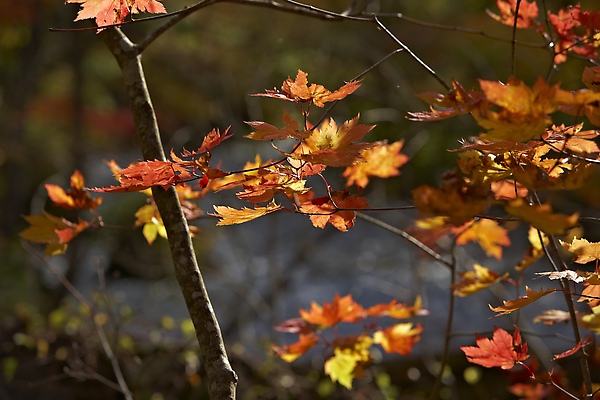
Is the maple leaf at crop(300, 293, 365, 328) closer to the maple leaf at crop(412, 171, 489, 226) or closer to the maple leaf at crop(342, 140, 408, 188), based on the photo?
the maple leaf at crop(342, 140, 408, 188)

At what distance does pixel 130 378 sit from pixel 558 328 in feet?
7.43

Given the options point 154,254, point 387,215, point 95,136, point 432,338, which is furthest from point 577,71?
point 95,136

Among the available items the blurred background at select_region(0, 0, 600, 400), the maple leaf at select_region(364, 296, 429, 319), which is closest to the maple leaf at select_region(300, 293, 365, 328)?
the maple leaf at select_region(364, 296, 429, 319)

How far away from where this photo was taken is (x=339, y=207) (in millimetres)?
833

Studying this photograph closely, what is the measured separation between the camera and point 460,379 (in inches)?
113

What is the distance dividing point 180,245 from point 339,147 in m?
0.26

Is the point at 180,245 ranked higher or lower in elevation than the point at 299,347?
higher

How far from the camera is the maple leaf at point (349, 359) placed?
119 centimetres

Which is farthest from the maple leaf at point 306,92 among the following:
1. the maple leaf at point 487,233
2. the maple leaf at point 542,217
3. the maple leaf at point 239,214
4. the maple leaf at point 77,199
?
the maple leaf at point 487,233

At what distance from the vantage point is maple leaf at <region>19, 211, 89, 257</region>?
101cm

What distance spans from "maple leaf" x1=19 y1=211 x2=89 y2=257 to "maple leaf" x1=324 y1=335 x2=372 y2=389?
497 mm

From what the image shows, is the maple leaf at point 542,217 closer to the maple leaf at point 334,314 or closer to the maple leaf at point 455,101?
the maple leaf at point 455,101

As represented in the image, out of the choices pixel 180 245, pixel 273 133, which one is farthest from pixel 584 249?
pixel 180 245

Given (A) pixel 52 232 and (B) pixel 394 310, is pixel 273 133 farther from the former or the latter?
(B) pixel 394 310
